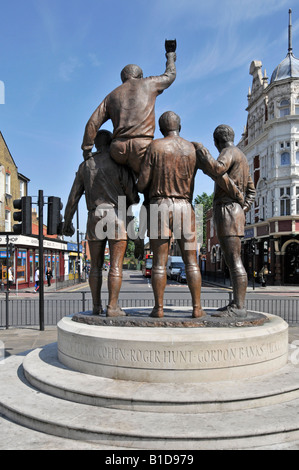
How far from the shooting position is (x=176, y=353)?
180 inches

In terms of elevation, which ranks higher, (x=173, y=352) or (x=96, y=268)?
(x=96, y=268)

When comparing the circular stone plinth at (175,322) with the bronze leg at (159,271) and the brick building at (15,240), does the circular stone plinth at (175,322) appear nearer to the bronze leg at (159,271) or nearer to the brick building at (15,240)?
the bronze leg at (159,271)

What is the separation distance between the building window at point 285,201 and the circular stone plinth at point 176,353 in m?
29.7

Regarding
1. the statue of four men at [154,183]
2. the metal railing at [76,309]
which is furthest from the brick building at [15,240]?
the statue of four men at [154,183]

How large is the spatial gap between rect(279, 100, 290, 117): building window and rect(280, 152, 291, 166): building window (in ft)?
10.6

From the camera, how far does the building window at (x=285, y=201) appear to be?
1302 inches

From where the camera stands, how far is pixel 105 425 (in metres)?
3.80

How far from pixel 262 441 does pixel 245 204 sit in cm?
351

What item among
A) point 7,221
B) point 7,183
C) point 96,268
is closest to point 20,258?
point 7,221

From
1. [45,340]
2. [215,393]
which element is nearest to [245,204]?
[215,393]

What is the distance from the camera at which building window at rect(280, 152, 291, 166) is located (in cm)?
3336

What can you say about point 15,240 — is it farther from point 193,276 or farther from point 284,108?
point 193,276

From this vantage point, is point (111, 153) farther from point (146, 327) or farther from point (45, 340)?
point (45, 340)

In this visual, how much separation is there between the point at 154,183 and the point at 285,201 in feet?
98.1
